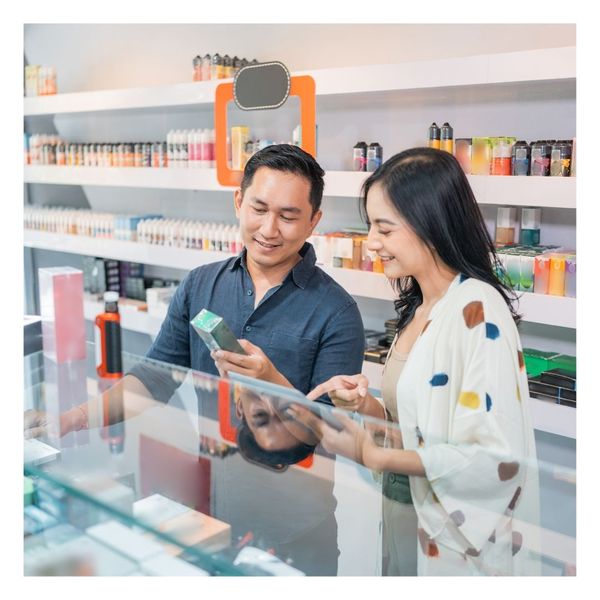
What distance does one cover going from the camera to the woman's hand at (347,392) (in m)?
1.60

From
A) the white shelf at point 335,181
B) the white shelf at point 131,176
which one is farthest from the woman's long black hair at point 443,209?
the white shelf at point 131,176

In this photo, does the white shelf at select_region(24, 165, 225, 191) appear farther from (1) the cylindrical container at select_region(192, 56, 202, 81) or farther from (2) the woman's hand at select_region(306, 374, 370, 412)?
(2) the woman's hand at select_region(306, 374, 370, 412)

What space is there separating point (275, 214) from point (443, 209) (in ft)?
1.97

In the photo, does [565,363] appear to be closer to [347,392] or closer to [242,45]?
[347,392]

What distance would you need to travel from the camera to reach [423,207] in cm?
143

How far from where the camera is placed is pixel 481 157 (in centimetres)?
314

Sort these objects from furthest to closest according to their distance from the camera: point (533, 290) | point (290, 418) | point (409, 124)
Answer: point (409, 124) < point (533, 290) < point (290, 418)

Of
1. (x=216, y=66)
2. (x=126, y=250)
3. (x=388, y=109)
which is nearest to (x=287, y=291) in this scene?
(x=388, y=109)

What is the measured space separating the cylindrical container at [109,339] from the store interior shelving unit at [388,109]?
186 centimetres

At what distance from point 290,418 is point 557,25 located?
8.66 feet

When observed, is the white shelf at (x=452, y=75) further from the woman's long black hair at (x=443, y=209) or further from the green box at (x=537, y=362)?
the woman's long black hair at (x=443, y=209)
